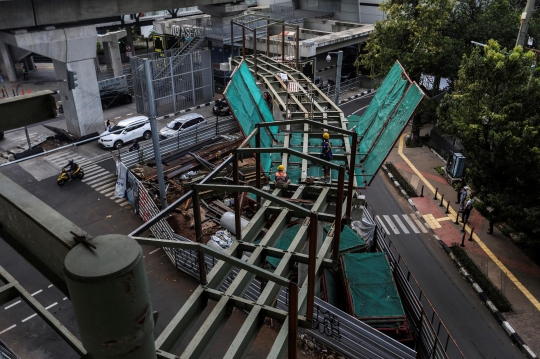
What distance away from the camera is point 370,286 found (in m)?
15.6

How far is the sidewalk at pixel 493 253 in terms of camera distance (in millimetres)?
16984

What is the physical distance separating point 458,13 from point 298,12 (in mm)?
27638

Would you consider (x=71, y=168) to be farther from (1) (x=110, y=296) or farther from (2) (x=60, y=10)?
(1) (x=110, y=296)

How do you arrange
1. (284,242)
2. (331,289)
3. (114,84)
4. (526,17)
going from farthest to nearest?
(114,84) < (526,17) < (284,242) < (331,289)

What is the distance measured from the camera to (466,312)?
56.8 ft

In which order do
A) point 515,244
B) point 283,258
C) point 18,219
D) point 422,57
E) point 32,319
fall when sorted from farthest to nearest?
point 422,57, point 515,244, point 32,319, point 283,258, point 18,219

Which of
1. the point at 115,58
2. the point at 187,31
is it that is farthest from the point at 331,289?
the point at 115,58

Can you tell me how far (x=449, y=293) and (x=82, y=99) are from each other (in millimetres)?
26591

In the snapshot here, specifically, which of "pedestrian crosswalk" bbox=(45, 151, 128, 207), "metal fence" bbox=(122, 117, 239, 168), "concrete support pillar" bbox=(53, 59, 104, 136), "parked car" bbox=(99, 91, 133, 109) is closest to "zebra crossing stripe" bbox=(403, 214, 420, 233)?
"metal fence" bbox=(122, 117, 239, 168)

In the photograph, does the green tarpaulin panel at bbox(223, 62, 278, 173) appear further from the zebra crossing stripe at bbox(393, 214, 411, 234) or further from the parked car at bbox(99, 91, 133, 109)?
the parked car at bbox(99, 91, 133, 109)

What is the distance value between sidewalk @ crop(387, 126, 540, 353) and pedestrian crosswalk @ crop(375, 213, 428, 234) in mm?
601

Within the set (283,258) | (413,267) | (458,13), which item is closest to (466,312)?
(413,267)

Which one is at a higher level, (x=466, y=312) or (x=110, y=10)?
(x=110, y=10)

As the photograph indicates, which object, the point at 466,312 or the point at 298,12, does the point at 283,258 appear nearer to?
the point at 466,312
